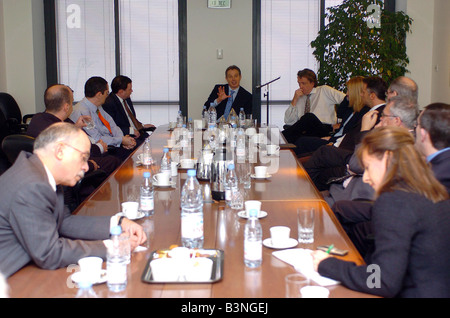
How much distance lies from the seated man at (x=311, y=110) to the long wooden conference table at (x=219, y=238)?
325 cm

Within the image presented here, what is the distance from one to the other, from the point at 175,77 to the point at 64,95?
181 inches

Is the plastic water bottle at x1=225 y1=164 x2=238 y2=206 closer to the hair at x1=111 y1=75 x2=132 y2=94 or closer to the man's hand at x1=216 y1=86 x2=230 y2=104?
the hair at x1=111 y1=75 x2=132 y2=94

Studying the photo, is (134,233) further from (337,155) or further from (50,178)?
(337,155)

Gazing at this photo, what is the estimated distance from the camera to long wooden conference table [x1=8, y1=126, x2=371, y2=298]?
5.47ft

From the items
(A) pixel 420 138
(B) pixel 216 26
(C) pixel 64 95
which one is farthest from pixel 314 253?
(B) pixel 216 26

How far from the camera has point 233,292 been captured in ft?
5.43

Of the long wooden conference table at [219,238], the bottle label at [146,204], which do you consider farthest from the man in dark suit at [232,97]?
the bottle label at [146,204]

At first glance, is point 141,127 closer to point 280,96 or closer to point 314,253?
point 280,96

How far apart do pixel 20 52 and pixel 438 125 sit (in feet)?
23.2

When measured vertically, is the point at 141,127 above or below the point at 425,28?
below

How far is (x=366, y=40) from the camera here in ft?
24.9

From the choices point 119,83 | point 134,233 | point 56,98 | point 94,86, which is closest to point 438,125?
point 134,233

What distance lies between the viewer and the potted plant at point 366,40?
25.0ft

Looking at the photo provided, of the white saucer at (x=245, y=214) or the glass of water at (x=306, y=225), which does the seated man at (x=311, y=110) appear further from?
the glass of water at (x=306, y=225)
